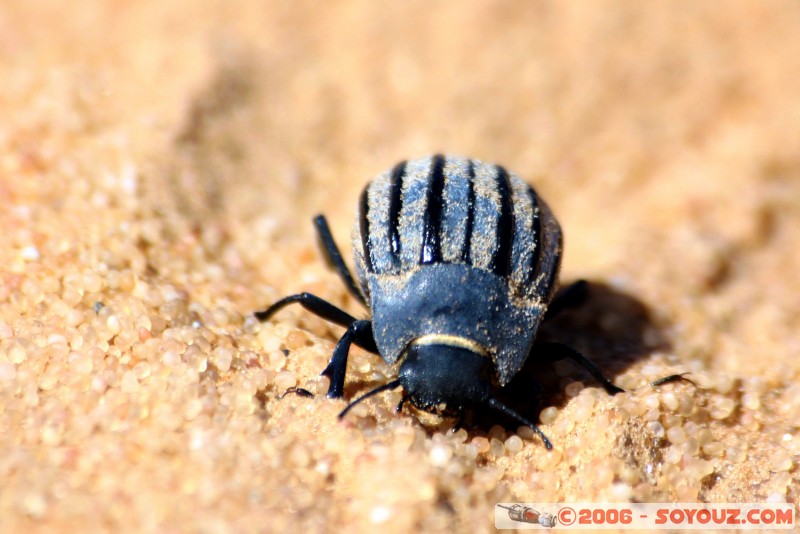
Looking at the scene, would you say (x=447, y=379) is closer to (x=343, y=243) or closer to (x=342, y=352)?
(x=342, y=352)

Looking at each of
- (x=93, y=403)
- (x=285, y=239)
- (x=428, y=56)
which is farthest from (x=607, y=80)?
(x=93, y=403)

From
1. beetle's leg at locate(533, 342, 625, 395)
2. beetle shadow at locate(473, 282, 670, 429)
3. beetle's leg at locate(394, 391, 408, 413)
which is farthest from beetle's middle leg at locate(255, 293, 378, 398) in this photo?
beetle's leg at locate(533, 342, 625, 395)

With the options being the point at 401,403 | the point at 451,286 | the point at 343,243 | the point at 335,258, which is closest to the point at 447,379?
the point at 401,403

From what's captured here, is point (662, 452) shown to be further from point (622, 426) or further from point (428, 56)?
point (428, 56)

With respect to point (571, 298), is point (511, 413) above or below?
below

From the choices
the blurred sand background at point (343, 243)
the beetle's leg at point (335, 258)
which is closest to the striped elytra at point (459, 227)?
the beetle's leg at point (335, 258)

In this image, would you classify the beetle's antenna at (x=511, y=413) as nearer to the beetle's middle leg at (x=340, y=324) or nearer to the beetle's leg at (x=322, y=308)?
the beetle's middle leg at (x=340, y=324)

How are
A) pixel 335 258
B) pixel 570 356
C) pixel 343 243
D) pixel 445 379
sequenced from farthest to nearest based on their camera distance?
pixel 343 243 → pixel 335 258 → pixel 570 356 → pixel 445 379
